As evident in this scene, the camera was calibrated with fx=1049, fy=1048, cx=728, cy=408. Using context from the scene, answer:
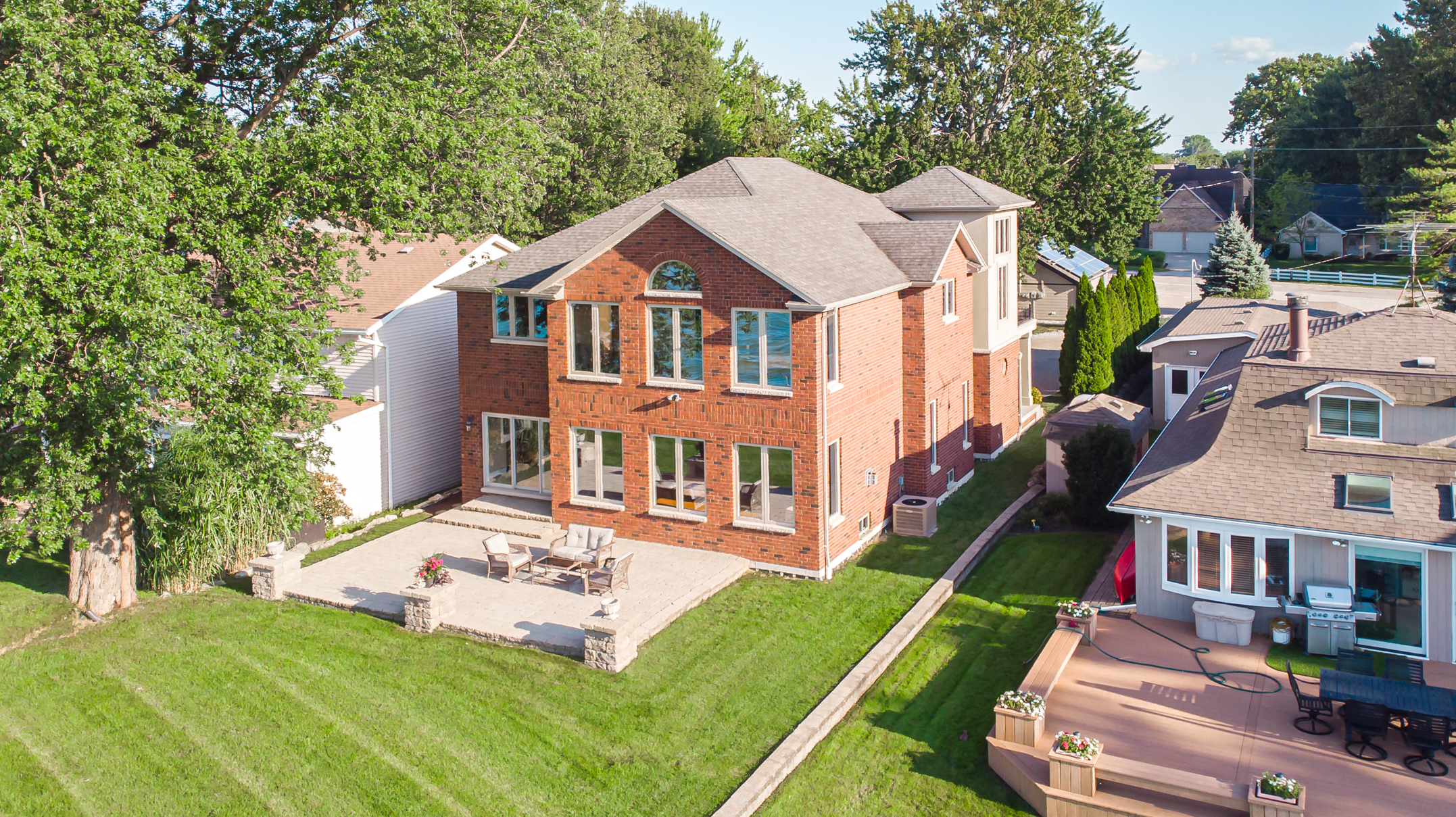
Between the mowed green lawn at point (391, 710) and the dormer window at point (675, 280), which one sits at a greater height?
the dormer window at point (675, 280)

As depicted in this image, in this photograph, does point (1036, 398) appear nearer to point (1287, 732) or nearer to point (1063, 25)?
point (1063, 25)

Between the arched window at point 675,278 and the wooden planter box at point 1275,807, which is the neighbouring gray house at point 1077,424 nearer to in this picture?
the arched window at point 675,278

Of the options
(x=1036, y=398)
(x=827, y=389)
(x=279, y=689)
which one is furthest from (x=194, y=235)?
(x=1036, y=398)

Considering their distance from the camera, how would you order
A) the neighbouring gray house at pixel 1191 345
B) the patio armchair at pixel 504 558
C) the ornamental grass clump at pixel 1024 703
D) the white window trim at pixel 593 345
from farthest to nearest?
1. the neighbouring gray house at pixel 1191 345
2. the white window trim at pixel 593 345
3. the patio armchair at pixel 504 558
4. the ornamental grass clump at pixel 1024 703

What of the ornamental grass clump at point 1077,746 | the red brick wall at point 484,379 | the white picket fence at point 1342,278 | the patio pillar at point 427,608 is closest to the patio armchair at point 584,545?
the patio pillar at point 427,608

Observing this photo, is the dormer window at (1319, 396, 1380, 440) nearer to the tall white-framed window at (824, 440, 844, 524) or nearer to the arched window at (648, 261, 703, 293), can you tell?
the tall white-framed window at (824, 440, 844, 524)

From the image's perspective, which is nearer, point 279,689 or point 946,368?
point 279,689
